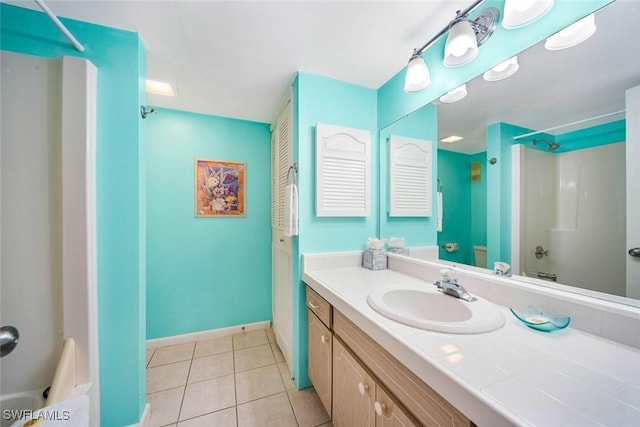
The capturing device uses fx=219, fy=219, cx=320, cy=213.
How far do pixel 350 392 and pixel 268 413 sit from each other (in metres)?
0.73

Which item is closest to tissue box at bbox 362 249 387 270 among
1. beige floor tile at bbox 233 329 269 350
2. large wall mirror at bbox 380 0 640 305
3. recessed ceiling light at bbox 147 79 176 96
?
large wall mirror at bbox 380 0 640 305

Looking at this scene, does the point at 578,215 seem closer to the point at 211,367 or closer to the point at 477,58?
the point at 477,58

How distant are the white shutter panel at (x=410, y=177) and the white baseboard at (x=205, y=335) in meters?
1.85

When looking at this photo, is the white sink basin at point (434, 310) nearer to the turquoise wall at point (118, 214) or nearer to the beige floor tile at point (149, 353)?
the turquoise wall at point (118, 214)

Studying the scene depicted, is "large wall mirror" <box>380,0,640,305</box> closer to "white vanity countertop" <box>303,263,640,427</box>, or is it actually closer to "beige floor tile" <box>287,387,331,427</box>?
"white vanity countertop" <box>303,263,640,427</box>

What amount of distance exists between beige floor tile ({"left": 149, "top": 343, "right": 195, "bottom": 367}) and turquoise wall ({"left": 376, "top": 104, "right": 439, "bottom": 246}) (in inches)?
78.1

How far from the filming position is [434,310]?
1031 millimetres

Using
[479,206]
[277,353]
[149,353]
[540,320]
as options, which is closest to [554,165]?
[479,206]

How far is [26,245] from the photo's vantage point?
1.02 m

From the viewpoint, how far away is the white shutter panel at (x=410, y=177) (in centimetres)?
145

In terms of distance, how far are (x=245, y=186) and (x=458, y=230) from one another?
1.94 meters

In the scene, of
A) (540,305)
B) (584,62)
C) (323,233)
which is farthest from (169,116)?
(540,305)

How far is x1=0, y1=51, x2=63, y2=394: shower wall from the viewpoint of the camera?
100 cm

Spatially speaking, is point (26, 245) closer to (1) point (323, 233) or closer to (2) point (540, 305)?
(1) point (323, 233)
